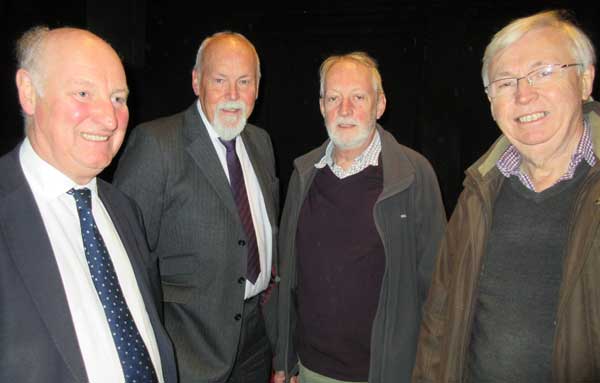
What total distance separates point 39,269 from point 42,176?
283 mm

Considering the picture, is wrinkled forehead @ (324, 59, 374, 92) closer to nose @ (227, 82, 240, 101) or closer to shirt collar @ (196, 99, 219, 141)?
nose @ (227, 82, 240, 101)

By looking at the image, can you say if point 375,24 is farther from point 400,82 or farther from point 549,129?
point 549,129

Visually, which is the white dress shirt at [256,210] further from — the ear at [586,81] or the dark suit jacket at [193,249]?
the ear at [586,81]

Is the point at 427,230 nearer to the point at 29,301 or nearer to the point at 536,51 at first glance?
the point at 536,51

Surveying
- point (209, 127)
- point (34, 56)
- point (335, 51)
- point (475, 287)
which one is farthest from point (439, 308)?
point (335, 51)

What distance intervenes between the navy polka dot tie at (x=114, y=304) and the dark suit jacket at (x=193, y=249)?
65 cm

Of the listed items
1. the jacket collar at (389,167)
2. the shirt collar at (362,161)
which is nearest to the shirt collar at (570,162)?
the jacket collar at (389,167)

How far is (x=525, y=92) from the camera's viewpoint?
4.83ft

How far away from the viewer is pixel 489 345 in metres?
1.50

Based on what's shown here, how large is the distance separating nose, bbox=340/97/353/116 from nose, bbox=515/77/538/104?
0.86 meters

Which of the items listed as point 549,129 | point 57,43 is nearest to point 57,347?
point 57,43

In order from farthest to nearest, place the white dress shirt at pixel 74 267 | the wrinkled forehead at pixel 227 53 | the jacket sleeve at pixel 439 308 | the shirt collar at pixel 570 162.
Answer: the wrinkled forehead at pixel 227 53 → the jacket sleeve at pixel 439 308 → the shirt collar at pixel 570 162 → the white dress shirt at pixel 74 267

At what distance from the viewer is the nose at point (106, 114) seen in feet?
4.48

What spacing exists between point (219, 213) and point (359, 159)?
0.73 m
